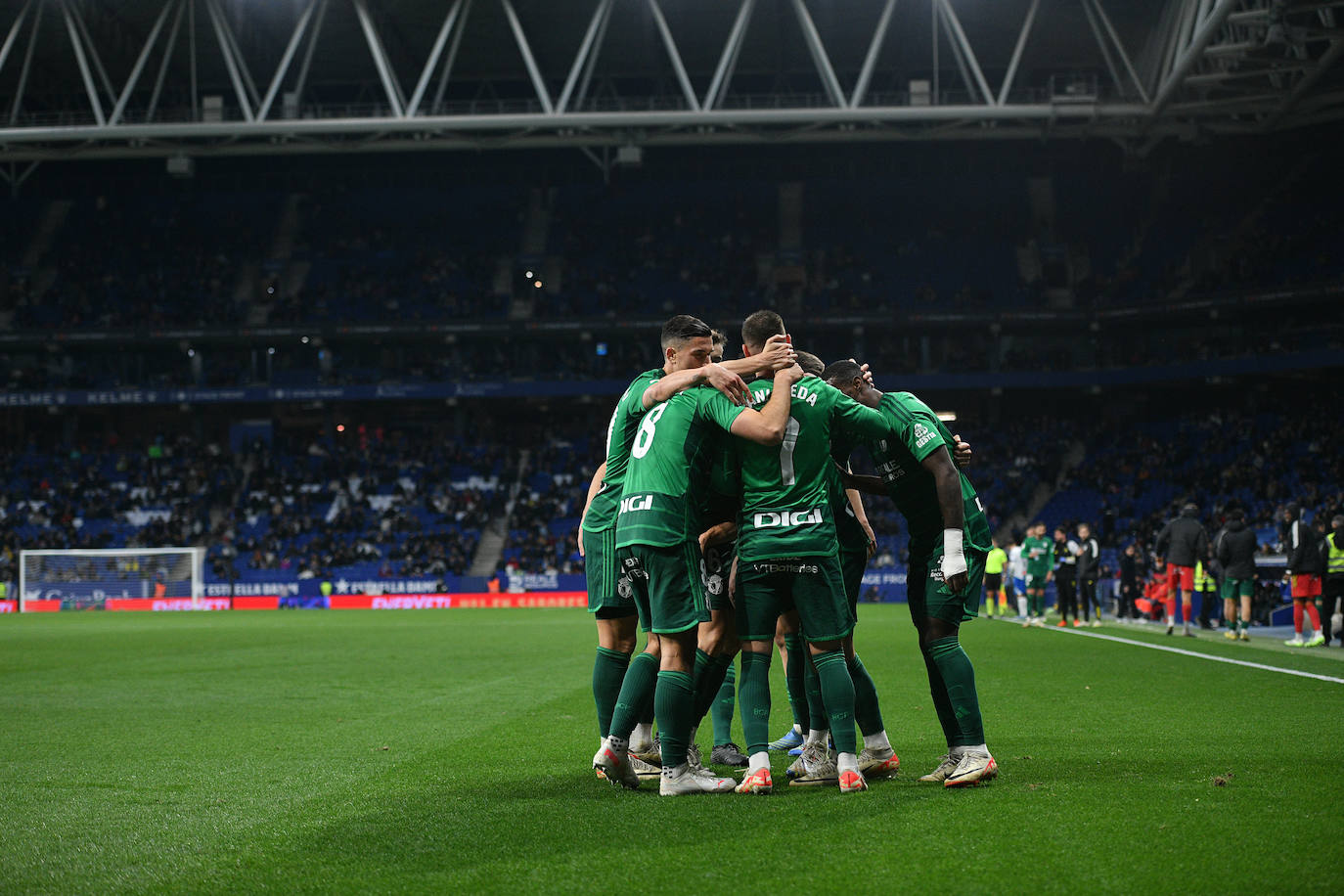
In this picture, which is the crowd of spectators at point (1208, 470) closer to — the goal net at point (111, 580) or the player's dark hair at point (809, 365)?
the goal net at point (111, 580)

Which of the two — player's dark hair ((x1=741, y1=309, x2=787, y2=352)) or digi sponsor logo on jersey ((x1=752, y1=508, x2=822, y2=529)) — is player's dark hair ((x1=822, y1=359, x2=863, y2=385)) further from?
digi sponsor logo on jersey ((x1=752, y1=508, x2=822, y2=529))

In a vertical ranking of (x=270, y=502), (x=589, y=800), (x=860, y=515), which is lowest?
(x=589, y=800)

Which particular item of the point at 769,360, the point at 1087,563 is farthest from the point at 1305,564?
the point at 769,360

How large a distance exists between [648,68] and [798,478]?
141ft

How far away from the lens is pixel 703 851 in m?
5.20

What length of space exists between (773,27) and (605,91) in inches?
334

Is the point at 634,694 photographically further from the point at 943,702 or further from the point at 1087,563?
the point at 1087,563

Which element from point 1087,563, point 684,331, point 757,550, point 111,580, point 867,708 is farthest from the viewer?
point 111,580

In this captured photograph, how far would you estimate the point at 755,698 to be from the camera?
7.11 meters

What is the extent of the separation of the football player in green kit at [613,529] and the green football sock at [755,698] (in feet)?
1.85

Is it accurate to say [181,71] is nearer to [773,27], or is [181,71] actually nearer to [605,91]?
[605,91]

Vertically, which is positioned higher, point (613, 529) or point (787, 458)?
point (787, 458)

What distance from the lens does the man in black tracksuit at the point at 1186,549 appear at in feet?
65.9

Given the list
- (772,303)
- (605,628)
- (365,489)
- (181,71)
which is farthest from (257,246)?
(605,628)
